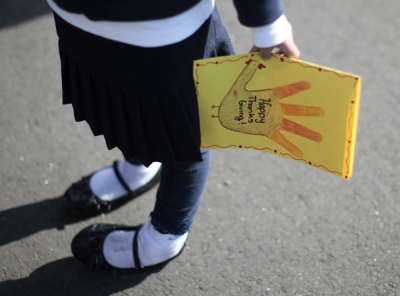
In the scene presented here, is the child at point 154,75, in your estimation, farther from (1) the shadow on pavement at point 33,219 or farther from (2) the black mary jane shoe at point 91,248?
(1) the shadow on pavement at point 33,219

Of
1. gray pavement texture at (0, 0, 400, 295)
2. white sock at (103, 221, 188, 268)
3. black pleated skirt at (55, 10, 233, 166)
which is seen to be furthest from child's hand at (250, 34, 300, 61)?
gray pavement texture at (0, 0, 400, 295)

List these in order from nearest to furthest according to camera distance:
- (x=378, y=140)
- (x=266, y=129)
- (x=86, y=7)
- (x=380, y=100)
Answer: (x=86, y=7) → (x=266, y=129) → (x=378, y=140) → (x=380, y=100)

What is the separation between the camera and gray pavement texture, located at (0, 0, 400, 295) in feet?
4.70

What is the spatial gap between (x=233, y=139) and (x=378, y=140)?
1017 mm

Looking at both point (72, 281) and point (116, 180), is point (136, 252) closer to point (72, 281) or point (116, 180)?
point (72, 281)

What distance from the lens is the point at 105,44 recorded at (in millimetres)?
997

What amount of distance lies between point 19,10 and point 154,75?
2.03m

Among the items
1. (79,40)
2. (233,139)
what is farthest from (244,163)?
(79,40)

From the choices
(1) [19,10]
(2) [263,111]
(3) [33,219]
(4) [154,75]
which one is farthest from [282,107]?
(1) [19,10]

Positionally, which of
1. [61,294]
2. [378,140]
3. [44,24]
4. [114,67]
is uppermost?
[114,67]

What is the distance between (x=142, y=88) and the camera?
102cm

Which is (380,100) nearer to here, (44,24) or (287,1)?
(287,1)

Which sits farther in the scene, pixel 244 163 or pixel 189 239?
pixel 244 163

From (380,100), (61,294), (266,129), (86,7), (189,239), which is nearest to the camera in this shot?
(86,7)
